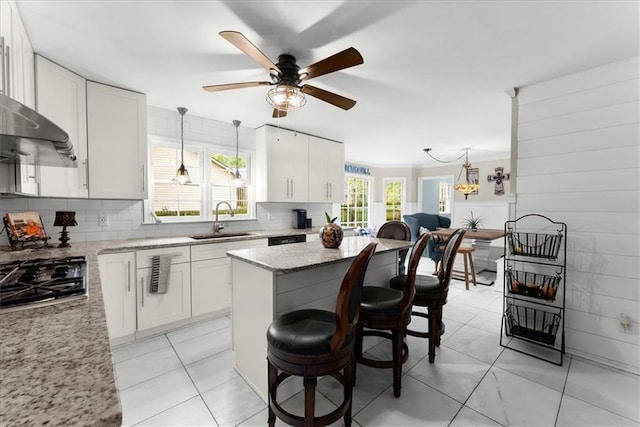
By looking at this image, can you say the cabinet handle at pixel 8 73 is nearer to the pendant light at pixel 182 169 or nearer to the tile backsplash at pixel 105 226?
the tile backsplash at pixel 105 226

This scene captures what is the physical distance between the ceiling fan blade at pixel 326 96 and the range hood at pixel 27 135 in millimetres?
1521

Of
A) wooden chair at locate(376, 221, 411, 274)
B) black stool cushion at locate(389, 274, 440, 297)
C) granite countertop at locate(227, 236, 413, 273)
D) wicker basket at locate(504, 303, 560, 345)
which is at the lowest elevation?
wicker basket at locate(504, 303, 560, 345)

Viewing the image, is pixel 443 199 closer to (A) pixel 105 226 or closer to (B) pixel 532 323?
(B) pixel 532 323

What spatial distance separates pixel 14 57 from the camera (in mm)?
1618

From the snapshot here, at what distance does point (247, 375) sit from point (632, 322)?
3.06 m

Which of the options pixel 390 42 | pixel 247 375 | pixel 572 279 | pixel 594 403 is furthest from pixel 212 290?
pixel 572 279

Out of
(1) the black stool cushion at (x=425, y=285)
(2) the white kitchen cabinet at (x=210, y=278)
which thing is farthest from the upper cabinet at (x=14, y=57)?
(1) the black stool cushion at (x=425, y=285)

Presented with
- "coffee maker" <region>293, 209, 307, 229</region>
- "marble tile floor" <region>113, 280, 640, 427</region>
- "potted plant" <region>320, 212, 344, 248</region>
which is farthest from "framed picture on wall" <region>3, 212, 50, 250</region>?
Result: "coffee maker" <region>293, 209, 307, 229</region>

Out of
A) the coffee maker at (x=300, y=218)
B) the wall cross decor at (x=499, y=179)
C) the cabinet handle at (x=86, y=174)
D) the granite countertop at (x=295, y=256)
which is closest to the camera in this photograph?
the granite countertop at (x=295, y=256)

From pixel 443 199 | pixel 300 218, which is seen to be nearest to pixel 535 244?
pixel 300 218

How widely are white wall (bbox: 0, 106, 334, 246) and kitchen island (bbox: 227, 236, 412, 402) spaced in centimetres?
185

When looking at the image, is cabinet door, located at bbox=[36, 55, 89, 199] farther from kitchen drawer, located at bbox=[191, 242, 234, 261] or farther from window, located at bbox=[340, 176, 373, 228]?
window, located at bbox=[340, 176, 373, 228]

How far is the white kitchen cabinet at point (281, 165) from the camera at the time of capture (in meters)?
4.04

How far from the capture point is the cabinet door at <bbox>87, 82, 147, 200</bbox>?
8.66 ft
